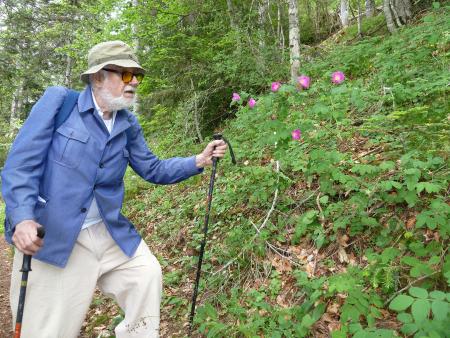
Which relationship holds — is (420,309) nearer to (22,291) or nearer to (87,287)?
(87,287)

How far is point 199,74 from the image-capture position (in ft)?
26.6

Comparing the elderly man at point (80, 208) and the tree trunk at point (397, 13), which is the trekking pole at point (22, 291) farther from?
the tree trunk at point (397, 13)

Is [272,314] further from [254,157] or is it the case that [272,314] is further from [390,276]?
[254,157]

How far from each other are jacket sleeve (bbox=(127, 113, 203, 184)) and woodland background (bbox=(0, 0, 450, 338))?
2.38ft

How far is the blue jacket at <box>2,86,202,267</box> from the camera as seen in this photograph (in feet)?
7.82

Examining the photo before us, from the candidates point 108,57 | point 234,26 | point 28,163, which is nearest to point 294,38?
point 234,26

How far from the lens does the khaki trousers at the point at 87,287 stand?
100 inches

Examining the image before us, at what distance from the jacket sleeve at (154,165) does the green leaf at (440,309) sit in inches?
79.2

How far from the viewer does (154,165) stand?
10.7 feet

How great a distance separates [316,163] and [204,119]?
6006mm

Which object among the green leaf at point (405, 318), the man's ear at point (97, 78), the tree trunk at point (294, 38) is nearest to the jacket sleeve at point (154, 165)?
the man's ear at point (97, 78)

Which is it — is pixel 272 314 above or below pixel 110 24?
below

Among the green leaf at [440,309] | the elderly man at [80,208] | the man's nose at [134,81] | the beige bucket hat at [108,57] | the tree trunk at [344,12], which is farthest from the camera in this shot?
the tree trunk at [344,12]

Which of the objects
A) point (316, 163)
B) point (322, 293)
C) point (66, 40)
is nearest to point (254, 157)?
point (316, 163)
